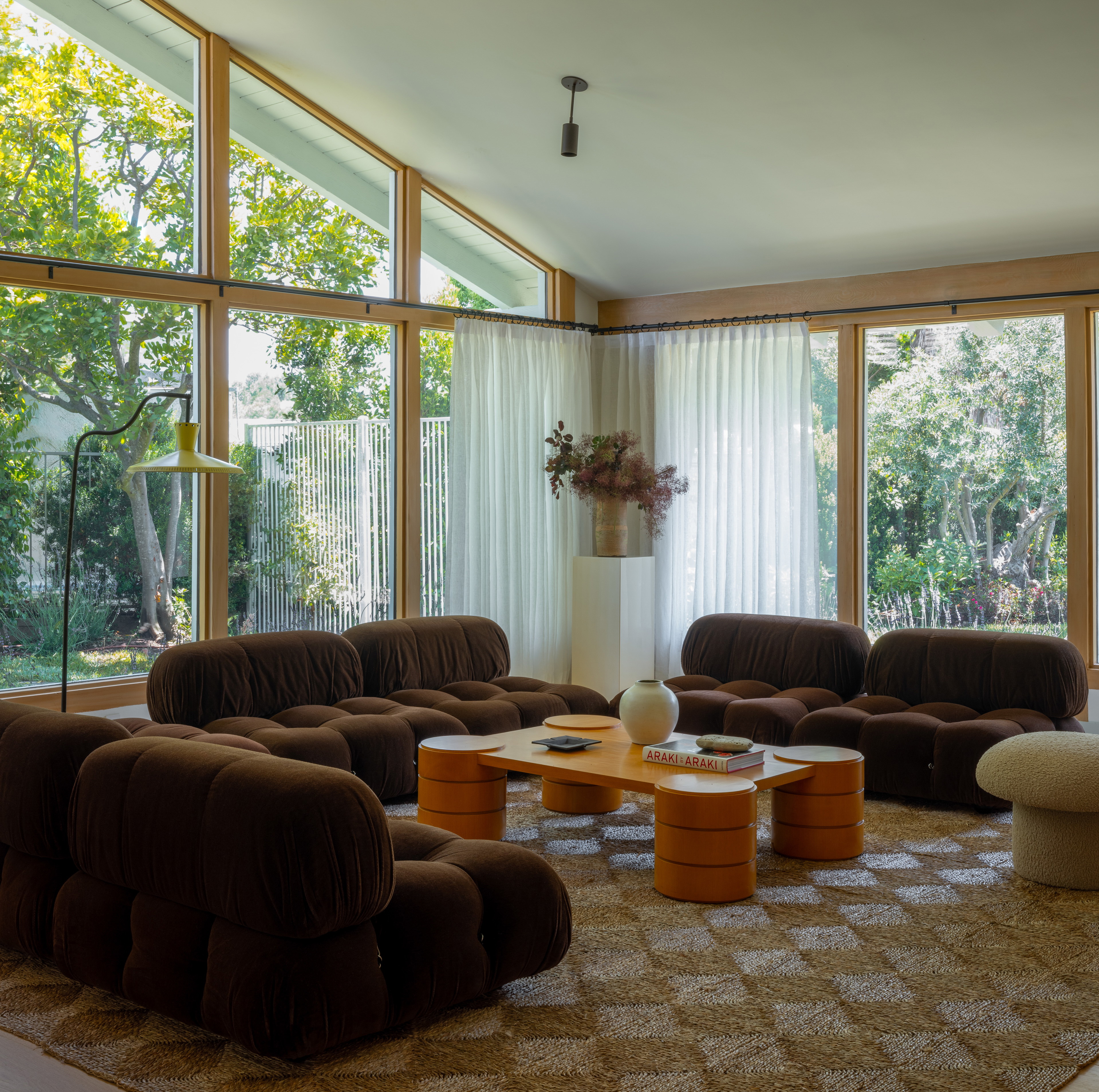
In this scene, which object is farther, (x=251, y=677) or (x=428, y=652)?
(x=428, y=652)

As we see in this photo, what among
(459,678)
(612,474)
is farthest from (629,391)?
(459,678)

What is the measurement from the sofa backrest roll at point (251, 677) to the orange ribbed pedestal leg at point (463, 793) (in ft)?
3.52

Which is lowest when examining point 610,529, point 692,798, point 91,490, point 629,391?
point 692,798

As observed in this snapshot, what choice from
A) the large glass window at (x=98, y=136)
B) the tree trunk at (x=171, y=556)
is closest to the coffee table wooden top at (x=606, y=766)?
the tree trunk at (x=171, y=556)

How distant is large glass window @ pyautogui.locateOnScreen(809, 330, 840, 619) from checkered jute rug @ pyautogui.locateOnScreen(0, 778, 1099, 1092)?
2960 mm

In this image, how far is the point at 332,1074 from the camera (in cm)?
232

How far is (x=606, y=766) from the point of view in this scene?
3.87m

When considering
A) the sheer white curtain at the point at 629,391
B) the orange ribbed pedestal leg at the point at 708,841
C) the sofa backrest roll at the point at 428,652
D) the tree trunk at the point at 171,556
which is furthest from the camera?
the sheer white curtain at the point at 629,391

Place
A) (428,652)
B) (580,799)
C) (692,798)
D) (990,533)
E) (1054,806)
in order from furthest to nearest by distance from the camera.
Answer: (990,533)
(428,652)
(580,799)
(1054,806)
(692,798)

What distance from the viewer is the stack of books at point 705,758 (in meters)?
3.77

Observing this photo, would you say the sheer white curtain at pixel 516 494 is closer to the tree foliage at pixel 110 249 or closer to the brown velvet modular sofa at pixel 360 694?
the brown velvet modular sofa at pixel 360 694

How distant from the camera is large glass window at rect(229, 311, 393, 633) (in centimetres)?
575

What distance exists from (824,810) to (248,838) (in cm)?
224

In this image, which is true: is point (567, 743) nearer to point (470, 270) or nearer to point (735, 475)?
point (735, 475)
